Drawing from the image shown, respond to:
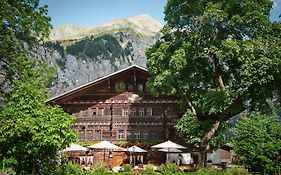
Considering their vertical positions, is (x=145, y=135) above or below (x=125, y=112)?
below

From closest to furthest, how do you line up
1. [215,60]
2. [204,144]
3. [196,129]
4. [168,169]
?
1. [168,169]
2. [204,144]
3. [215,60]
4. [196,129]

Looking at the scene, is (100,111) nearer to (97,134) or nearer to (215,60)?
(97,134)

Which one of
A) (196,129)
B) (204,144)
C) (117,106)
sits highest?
(117,106)

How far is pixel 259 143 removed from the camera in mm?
24250

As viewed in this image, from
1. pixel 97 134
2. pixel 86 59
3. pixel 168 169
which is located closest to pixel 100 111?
pixel 97 134

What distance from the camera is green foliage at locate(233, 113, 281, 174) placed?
23703mm

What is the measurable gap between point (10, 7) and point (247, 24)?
15.6 m

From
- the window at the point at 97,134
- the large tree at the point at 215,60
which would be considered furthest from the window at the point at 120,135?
the large tree at the point at 215,60

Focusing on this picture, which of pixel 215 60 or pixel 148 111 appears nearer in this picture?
pixel 215 60

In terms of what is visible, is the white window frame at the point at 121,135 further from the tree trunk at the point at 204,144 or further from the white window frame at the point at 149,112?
the tree trunk at the point at 204,144

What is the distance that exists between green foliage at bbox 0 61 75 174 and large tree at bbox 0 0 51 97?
3.62 meters

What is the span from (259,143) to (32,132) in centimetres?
1644

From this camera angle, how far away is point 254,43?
78.6 ft

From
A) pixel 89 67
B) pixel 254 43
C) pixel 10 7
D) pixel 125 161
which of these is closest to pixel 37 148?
pixel 10 7
